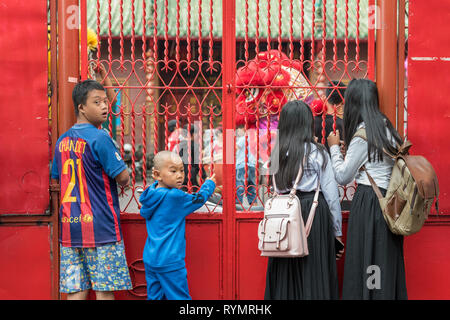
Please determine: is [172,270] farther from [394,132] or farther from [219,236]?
[394,132]

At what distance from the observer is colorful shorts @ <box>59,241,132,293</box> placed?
3.25 metres

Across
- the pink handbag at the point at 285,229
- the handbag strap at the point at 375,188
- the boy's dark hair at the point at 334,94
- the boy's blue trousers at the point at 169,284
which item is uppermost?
the boy's dark hair at the point at 334,94

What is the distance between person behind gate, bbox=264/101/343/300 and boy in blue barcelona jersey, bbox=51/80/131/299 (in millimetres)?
1025

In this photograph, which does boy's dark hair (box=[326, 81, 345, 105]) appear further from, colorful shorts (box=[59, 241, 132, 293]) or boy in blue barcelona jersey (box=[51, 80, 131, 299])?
colorful shorts (box=[59, 241, 132, 293])

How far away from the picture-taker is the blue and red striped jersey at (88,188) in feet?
10.6

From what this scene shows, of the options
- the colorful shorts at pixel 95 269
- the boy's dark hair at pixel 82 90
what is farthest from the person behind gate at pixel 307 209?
the boy's dark hair at pixel 82 90

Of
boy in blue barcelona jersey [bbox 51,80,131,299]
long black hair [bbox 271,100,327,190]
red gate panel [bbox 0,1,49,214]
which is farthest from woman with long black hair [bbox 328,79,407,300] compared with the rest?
red gate panel [bbox 0,1,49,214]

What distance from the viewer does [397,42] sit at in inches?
150

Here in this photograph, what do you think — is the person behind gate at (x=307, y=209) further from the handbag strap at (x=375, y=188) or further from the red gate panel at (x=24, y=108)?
the red gate panel at (x=24, y=108)

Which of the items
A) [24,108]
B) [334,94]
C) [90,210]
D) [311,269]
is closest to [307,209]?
[311,269]

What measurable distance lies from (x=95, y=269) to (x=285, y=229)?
1240 millimetres

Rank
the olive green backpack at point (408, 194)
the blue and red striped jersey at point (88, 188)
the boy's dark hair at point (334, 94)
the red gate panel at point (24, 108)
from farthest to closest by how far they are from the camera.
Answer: the boy's dark hair at point (334, 94) → the red gate panel at point (24, 108) → the blue and red striped jersey at point (88, 188) → the olive green backpack at point (408, 194)

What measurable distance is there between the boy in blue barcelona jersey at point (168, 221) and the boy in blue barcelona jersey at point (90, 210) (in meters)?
0.20
